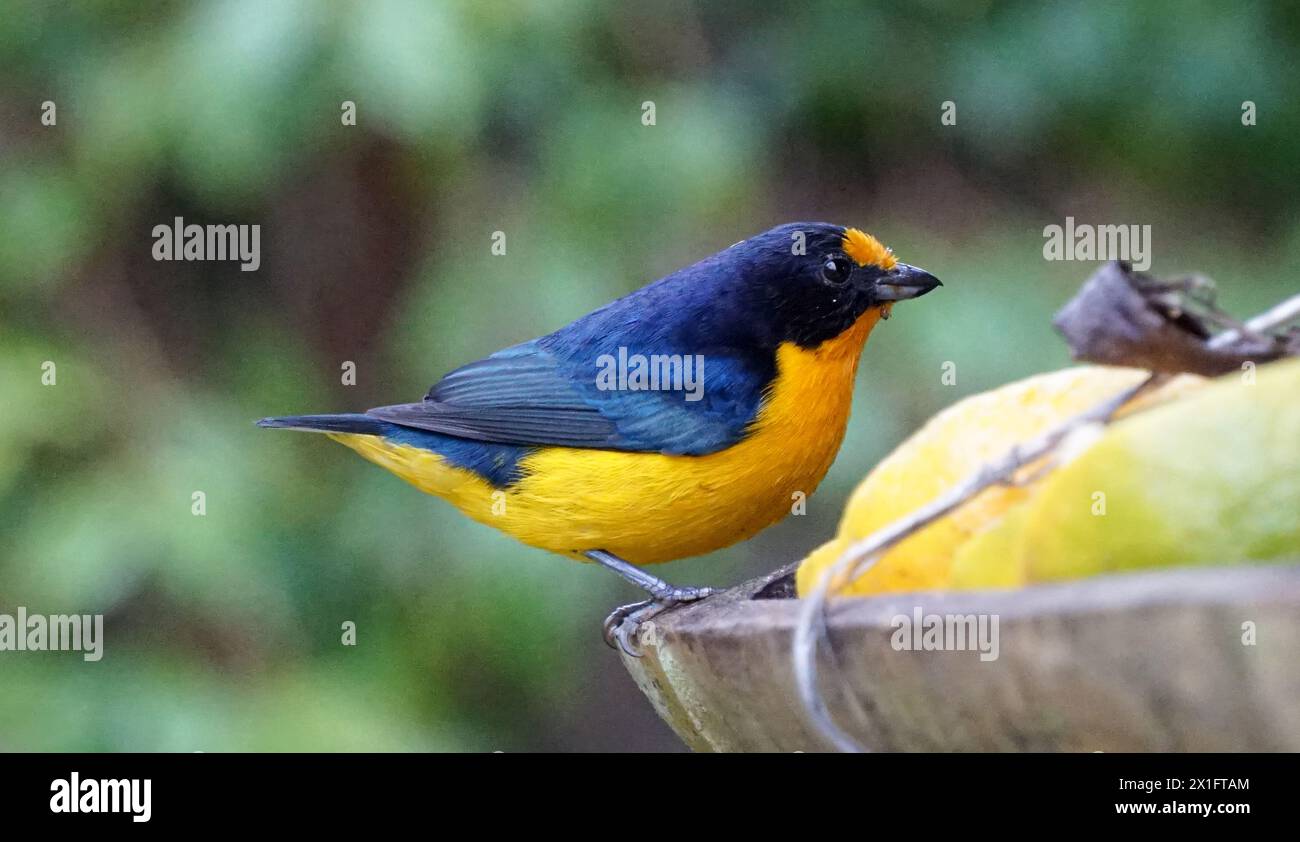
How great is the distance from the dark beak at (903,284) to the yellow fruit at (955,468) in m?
0.91

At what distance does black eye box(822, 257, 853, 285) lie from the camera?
2289 millimetres

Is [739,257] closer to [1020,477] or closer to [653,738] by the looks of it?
[1020,477]

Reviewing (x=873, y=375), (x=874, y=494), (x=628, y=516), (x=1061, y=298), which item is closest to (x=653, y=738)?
(x=873, y=375)

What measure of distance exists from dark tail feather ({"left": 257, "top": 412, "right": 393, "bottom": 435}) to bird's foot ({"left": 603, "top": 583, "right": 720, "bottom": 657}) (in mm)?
619

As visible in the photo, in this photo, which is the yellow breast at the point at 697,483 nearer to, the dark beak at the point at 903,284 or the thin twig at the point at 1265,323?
the dark beak at the point at 903,284

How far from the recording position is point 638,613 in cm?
198

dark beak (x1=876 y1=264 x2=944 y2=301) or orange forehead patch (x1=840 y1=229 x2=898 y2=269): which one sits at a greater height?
orange forehead patch (x1=840 y1=229 x2=898 y2=269)

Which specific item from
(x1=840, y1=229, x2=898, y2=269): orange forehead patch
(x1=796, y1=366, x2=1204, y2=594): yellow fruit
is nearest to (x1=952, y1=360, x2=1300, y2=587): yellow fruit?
(x1=796, y1=366, x2=1204, y2=594): yellow fruit

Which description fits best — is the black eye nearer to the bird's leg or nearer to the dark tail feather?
the bird's leg

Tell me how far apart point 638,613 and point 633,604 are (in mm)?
125

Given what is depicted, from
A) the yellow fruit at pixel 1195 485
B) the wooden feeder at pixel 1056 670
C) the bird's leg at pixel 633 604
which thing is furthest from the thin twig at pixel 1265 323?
the bird's leg at pixel 633 604

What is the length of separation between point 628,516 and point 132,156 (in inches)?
→ 79.8

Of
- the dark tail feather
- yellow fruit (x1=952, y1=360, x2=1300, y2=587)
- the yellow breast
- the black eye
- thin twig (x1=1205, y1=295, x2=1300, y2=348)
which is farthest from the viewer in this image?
the dark tail feather

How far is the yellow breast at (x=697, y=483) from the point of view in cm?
216
